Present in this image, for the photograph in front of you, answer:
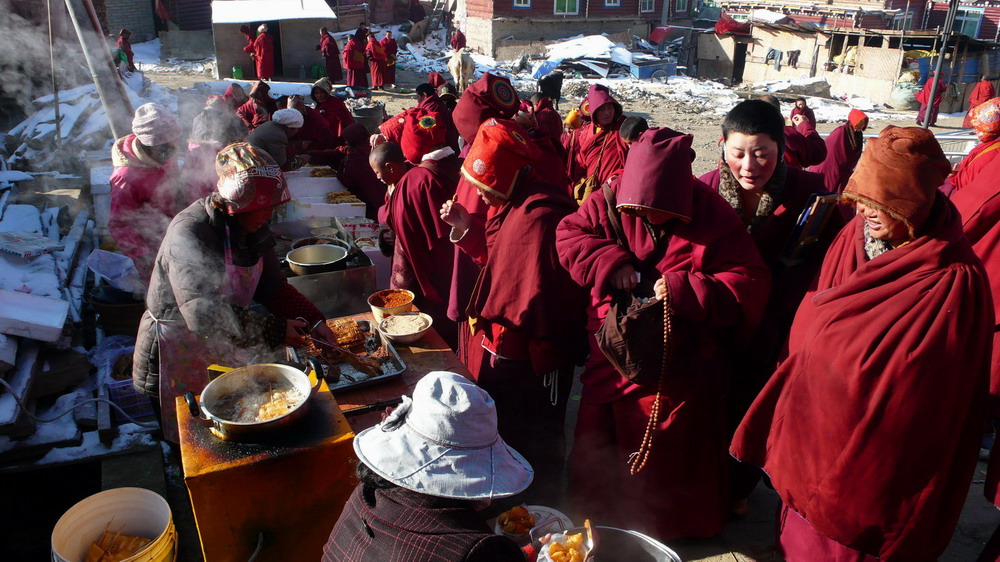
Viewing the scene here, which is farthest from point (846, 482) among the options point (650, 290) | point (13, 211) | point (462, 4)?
point (462, 4)

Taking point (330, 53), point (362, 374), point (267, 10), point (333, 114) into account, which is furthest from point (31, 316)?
point (330, 53)

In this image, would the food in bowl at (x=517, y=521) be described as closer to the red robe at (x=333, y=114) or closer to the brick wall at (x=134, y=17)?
the red robe at (x=333, y=114)

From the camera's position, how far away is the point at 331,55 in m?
19.6

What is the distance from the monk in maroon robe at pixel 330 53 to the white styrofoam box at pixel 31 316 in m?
16.5

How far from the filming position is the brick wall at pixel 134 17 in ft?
81.3

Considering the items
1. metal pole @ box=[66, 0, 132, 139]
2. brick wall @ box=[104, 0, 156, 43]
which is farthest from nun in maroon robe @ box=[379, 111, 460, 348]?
brick wall @ box=[104, 0, 156, 43]

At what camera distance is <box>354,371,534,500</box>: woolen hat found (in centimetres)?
177

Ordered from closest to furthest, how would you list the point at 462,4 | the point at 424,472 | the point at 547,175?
the point at 424,472 < the point at 547,175 < the point at 462,4

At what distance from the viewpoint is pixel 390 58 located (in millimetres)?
20484

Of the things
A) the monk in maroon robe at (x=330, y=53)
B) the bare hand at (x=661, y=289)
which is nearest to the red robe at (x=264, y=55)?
the monk in maroon robe at (x=330, y=53)

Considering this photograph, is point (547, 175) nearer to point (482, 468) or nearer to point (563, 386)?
point (563, 386)

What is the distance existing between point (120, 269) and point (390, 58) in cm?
1676

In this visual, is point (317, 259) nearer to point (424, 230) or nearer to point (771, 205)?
point (424, 230)

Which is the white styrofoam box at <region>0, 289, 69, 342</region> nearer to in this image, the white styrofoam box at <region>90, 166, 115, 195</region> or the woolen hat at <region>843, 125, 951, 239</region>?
the white styrofoam box at <region>90, 166, 115, 195</region>
